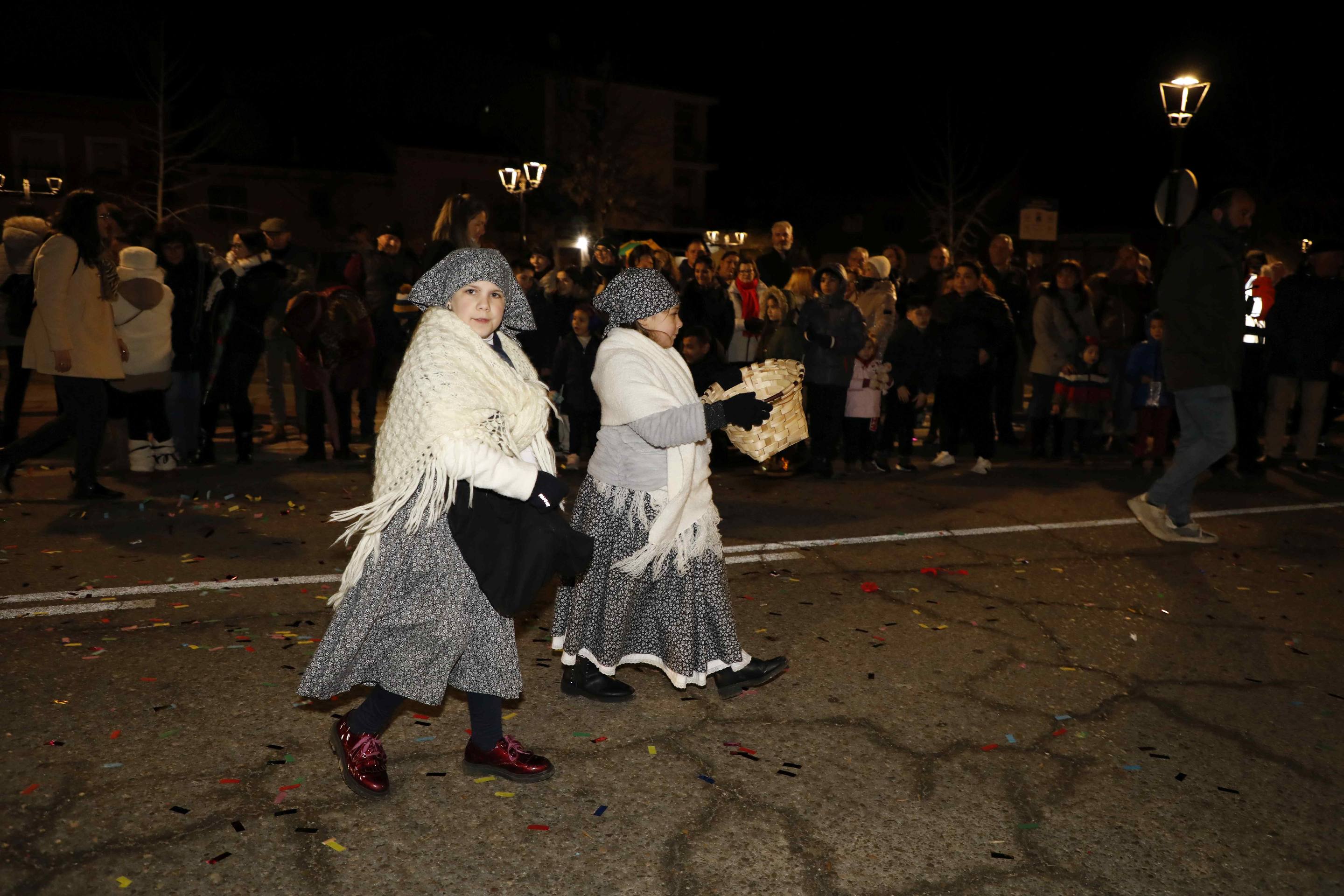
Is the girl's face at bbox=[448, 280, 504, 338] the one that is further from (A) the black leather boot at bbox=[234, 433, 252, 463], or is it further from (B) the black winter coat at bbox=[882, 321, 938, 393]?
(B) the black winter coat at bbox=[882, 321, 938, 393]

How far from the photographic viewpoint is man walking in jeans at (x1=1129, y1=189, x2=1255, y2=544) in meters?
7.06

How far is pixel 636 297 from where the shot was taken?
4.34 metres

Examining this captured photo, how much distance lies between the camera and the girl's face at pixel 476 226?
7848mm

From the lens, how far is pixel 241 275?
9.34m

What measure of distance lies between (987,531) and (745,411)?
396cm

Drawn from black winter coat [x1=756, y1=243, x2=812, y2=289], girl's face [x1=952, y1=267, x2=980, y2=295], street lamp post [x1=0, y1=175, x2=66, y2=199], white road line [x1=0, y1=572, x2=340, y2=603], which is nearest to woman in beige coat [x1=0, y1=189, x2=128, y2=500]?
white road line [x1=0, y1=572, x2=340, y2=603]

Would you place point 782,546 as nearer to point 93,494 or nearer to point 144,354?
point 93,494

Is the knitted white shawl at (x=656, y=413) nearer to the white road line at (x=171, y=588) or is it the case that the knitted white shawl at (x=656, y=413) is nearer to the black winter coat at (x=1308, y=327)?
the white road line at (x=171, y=588)

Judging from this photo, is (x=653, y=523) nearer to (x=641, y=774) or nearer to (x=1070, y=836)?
(x=641, y=774)

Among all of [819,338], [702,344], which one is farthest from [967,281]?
[702,344]

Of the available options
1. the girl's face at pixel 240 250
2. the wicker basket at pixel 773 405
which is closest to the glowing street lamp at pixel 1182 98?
the girl's face at pixel 240 250

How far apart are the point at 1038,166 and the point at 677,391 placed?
4221 centimetres

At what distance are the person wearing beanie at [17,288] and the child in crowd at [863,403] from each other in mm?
6556

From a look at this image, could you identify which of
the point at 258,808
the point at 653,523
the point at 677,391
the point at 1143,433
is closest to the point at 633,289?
the point at 677,391
